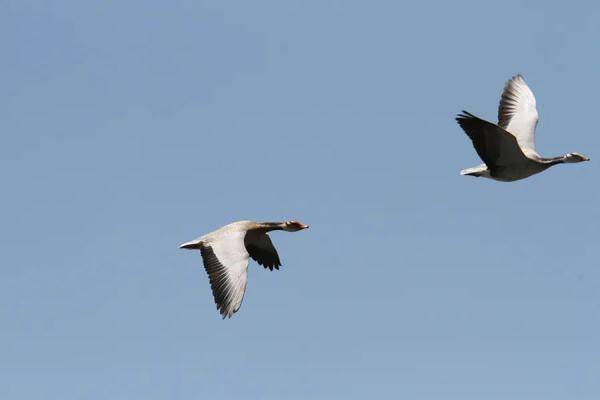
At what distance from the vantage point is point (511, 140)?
38094mm

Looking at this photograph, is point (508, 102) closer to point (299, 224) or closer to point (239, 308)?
point (299, 224)

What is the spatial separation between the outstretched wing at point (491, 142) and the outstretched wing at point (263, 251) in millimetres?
9305

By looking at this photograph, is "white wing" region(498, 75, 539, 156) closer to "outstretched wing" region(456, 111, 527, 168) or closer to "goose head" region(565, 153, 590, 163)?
"goose head" region(565, 153, 590, 163)

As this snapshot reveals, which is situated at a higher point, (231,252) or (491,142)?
(491,142)

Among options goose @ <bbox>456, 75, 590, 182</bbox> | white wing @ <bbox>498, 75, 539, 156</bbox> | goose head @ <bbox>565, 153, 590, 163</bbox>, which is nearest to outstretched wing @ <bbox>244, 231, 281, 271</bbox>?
goose @ <bbox>456, 75, 590, 182</bbox>

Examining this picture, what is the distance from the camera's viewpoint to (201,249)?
123 feet

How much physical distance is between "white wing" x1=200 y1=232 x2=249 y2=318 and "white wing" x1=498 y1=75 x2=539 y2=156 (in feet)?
41.2

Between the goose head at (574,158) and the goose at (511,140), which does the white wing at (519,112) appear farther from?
the goose head at (574,158)

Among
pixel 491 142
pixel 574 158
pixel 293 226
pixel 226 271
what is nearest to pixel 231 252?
pixel 226 271

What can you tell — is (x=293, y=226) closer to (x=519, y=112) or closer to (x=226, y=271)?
(x=226, y=271)

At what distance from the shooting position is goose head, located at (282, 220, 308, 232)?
42.3 m

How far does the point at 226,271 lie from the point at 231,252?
1.19 metres

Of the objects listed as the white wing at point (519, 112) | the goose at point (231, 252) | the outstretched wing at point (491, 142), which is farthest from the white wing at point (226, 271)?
the white wing at point (519, 112)

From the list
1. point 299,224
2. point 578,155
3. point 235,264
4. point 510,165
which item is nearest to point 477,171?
point 510,165
